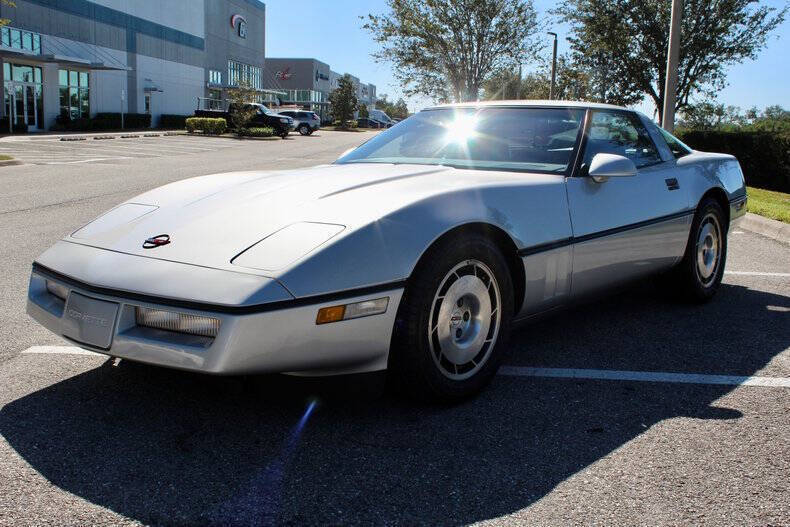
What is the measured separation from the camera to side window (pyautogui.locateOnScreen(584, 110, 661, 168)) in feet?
13.6

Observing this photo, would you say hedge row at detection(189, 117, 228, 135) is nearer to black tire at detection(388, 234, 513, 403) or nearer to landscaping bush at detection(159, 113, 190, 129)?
landscaping bush at detection(159, 113, 190, 129)

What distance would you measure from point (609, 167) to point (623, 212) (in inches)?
16.4

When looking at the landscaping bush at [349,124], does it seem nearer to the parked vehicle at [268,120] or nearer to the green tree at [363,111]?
the green tree at [363,111]

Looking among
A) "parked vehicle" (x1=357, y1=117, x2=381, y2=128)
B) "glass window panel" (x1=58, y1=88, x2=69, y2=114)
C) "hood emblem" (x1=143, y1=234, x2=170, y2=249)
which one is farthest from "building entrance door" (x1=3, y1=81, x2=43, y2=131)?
"parked vehicle" (x1=357, y1=117, x2=381, y2=128)

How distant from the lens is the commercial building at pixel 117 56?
1404 inches

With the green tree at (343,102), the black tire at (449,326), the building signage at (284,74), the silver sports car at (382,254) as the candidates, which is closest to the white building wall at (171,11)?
the green tree at (343,102)

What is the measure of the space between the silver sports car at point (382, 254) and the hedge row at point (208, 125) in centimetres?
3659

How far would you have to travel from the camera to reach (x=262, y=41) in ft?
249

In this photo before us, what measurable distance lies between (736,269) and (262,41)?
7501cm

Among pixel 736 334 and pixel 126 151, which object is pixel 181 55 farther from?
pixel 736 334

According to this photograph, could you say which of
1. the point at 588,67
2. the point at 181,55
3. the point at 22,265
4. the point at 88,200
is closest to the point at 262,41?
the point at 181,55

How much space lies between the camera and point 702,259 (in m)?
5.02

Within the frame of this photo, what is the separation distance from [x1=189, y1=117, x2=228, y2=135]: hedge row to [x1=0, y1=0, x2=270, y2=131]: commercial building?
15.3ft

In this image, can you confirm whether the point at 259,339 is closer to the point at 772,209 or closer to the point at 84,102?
the point at 772,209
